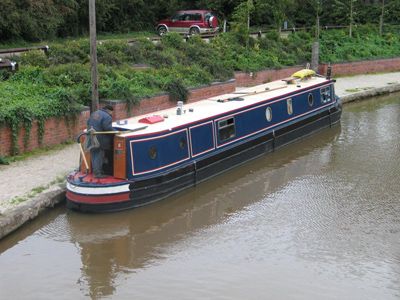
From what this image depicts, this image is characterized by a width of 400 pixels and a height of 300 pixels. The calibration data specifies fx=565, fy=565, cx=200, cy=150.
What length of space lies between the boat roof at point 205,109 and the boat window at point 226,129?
22 centimetres

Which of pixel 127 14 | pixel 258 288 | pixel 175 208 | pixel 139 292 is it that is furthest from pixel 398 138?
pixel 127 14

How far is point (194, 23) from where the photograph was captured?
28.4 meters

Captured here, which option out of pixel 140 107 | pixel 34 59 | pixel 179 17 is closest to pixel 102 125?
pixel 140 107

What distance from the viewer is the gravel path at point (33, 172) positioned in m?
10.2

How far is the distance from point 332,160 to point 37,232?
7598 millimetres

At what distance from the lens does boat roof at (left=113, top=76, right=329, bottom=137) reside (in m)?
11.1

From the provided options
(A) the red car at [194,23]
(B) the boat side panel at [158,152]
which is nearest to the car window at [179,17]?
(A) the red car at [194,23]

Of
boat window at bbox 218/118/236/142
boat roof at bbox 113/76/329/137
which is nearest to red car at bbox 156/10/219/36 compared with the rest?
boat roof at bbox 113/76/329/137

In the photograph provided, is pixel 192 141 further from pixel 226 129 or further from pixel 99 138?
pixel 99 138

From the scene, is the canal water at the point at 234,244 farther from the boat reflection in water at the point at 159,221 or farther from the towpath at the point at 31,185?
the towpath at the point at 31,185

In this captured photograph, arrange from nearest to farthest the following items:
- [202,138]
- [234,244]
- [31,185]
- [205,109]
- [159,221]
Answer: [234,244]
[159,221]
[31,185]
[202,138]
[205,109]

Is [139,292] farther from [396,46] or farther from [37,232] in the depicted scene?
[396,46]

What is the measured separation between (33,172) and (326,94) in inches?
362

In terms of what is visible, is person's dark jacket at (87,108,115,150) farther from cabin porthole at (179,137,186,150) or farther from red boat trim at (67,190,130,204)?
cabin porthole at (179,137,186,150)
